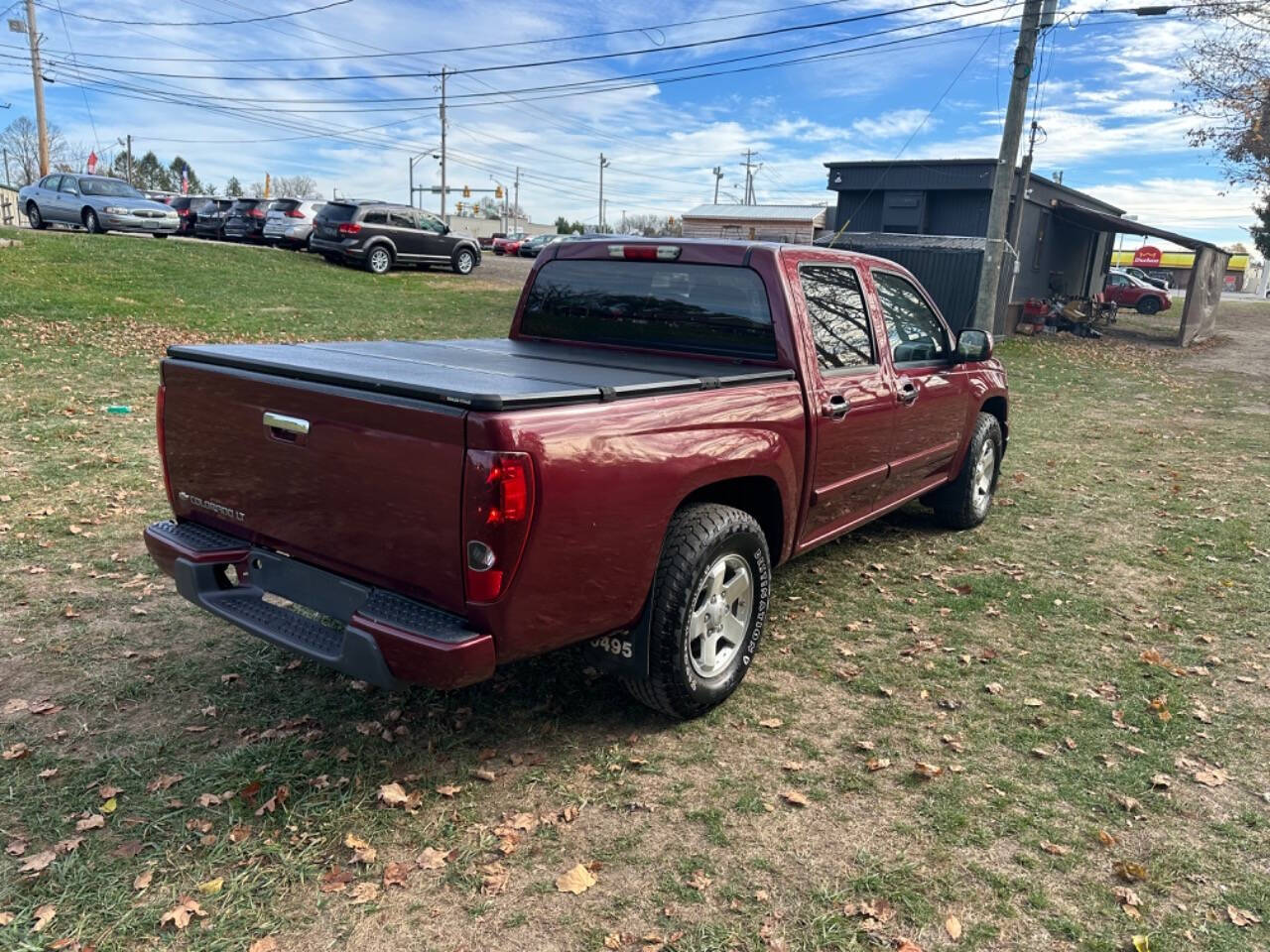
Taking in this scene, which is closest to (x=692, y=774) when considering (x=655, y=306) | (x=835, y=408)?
(x=835, y=408)

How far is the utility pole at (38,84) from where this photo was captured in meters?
31.2

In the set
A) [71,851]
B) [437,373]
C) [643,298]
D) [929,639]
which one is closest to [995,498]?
[929,639]

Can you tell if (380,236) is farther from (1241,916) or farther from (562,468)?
(1241,916)

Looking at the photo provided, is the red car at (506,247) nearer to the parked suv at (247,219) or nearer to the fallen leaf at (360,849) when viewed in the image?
the parked suv at (247,219)

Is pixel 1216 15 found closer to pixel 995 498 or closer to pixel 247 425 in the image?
pixel 995 498

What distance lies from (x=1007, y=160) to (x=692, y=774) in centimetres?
1429

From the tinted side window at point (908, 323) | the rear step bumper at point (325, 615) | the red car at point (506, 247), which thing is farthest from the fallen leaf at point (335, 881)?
the red car at point (506, 247)

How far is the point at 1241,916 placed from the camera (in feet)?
9.02

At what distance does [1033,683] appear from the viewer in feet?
13.9

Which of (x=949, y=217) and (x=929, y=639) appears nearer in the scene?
(x=929, y=639)

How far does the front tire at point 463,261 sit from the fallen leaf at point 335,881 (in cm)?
2468

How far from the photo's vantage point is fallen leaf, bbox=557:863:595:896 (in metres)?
2.77

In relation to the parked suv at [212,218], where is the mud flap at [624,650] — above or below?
below

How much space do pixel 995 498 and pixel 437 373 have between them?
5.71 meters
